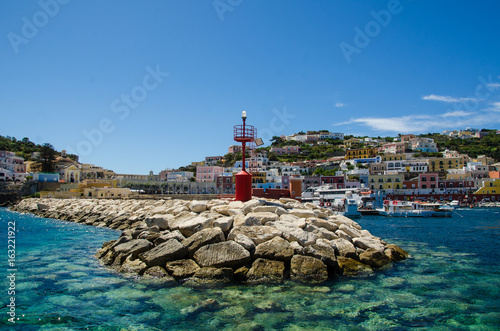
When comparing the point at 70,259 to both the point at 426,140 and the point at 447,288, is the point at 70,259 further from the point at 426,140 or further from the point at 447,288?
the point at 426,140

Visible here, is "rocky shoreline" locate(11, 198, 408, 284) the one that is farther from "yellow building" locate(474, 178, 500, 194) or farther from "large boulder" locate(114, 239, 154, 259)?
"yellow building" locate(474, 178, 500, 194)

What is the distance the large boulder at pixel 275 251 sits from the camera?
11.5 m

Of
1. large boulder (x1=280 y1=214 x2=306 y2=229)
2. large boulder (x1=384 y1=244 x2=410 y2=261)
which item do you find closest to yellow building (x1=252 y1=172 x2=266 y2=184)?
large boulder (x1=280 y1=214 x2=306 y2=229)

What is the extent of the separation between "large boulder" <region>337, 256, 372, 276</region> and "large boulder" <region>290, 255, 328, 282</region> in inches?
33.4

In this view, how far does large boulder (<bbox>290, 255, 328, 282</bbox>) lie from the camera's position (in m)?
10.9

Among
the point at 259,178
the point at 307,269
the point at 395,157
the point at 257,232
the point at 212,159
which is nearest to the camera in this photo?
the point at 307,269

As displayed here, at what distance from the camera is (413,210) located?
49.5 m

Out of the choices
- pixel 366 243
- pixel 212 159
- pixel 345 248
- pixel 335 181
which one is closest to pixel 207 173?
pixel 335 181

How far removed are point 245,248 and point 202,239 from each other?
5.08 feet

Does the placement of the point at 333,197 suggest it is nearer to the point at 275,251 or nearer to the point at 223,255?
the point at 275,251

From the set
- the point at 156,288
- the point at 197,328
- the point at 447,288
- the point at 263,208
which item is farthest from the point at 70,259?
the point at 447,288

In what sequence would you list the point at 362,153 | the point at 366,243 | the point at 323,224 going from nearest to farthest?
the point at 366,243
the point at 323,224
the point at 362,153

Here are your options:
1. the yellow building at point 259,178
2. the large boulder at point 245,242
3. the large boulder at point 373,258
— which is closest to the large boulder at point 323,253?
the large boulder at point 373,258

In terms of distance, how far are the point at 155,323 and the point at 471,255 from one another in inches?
593
